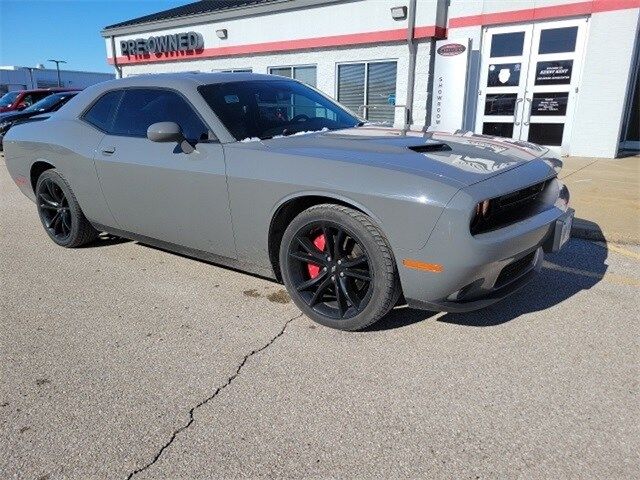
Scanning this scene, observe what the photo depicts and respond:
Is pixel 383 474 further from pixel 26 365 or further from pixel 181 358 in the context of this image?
pixel 26 365

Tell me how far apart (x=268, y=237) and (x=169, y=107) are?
1.34 metres

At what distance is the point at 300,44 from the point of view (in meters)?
13.4

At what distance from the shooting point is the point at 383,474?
6.05 ft

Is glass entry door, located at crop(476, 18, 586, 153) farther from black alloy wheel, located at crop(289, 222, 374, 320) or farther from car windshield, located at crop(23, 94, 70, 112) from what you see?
car windshield, located at crop(23, 94, 70, 112)

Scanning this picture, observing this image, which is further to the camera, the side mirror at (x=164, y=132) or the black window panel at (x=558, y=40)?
the black window panel at (x=558, y=40)

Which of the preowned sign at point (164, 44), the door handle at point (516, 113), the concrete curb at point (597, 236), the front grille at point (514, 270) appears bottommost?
the concrete curb at point (597, 236)

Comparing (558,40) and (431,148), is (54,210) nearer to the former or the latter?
(431,148)

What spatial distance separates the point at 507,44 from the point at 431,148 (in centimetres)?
897

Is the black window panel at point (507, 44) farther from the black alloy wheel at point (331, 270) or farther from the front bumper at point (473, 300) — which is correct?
the black alloy wheel at point (331, 270)

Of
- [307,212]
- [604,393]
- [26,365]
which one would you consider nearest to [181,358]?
[26,365]

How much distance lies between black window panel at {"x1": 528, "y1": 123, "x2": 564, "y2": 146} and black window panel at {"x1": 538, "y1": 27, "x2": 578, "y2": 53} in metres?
1.47

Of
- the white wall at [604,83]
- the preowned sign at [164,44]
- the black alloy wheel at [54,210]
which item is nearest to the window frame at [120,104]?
the black alloy wheel at [54,210]

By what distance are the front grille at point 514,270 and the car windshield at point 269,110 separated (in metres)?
1.71

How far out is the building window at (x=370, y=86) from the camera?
12.3 meters
